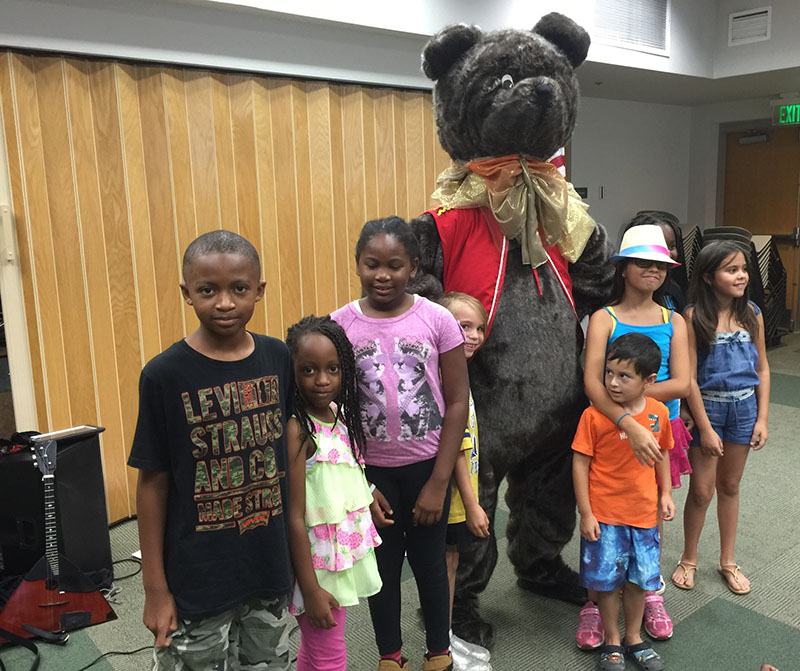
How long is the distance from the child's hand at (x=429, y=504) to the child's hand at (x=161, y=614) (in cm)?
57

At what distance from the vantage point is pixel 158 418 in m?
1.19

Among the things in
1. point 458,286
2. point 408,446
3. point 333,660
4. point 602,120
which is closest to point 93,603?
point 333,660

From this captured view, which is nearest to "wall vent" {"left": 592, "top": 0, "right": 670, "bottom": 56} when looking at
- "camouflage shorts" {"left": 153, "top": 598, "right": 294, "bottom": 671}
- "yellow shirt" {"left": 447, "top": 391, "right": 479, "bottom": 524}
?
"yellow shirt" {"left": 447, "top": 391, "right": 479, "bottom": 524}

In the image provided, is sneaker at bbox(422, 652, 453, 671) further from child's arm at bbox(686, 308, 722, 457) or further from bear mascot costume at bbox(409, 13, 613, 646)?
child's arm at bbox(686, 308, 722, 457)

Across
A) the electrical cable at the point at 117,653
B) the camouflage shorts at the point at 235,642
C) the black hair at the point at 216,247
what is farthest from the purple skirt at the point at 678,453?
the electrical cable at the point at 117,653

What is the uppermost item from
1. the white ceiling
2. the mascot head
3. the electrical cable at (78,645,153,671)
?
the white ceiling

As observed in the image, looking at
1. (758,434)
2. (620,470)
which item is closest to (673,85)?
(758,434)

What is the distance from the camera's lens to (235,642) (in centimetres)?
138

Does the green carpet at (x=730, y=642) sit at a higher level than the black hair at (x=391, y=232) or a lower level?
lower

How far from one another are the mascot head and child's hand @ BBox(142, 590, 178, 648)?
4.51 ft

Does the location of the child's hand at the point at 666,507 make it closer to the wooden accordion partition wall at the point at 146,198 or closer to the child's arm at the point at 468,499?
the child's arm at the point at 468,499

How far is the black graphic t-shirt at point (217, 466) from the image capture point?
119 centimetres

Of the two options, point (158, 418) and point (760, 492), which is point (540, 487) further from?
point (760, 492)

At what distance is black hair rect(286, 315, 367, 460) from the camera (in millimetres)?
1404
